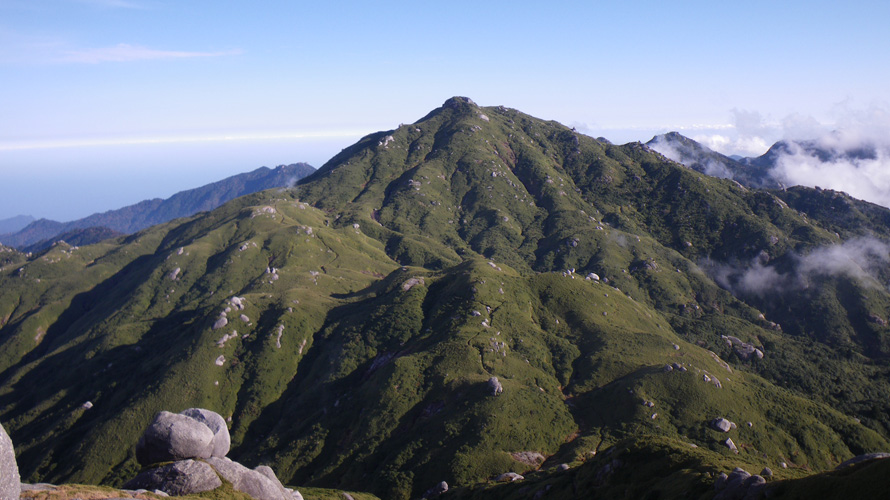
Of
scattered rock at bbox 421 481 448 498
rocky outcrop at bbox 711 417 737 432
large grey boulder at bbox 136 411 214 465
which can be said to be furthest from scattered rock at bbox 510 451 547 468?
large grey boulder at bbox 136 411 214 465

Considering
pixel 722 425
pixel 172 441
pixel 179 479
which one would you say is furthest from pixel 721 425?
pixel 172 441

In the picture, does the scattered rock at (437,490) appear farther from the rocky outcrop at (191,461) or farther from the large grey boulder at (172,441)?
the large grey boulder at (172,441)

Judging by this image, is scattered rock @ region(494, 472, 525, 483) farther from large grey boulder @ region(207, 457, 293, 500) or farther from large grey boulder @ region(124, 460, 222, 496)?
large grey boulder @ region(124, 460, 222, 496)

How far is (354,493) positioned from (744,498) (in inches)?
4341

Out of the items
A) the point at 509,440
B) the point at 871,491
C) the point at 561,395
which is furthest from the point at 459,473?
the point at 871,491

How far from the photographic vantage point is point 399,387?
7352 inches

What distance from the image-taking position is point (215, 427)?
9450 cm

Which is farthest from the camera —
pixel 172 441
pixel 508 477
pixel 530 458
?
pixel 530 458

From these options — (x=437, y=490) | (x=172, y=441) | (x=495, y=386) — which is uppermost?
(x=172, y=441)

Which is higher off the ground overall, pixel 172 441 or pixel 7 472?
pixel 7 472

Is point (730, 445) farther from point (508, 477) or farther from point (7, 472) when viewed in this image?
point (7, 472)

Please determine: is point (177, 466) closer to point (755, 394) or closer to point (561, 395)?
point (561, 395)

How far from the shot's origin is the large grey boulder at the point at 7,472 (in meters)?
48.0

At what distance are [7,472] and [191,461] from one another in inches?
1415
